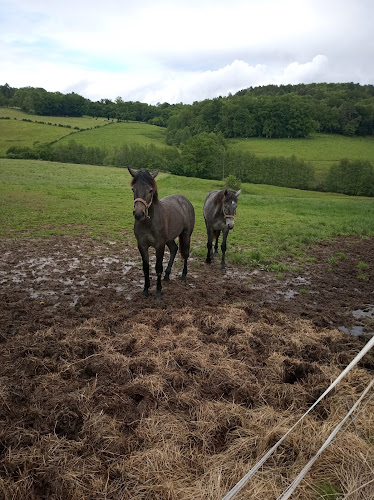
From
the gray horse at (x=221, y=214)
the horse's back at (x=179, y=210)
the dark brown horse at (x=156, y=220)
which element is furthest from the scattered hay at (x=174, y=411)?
the gray horse at (x=221, y=214)

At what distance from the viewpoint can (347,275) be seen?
9.24 meters

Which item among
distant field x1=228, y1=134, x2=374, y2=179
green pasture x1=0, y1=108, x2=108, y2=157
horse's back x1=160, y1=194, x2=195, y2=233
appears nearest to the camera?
horse's back x1=160, y1=194, x2=195, y2=233

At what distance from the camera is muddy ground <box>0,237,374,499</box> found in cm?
275

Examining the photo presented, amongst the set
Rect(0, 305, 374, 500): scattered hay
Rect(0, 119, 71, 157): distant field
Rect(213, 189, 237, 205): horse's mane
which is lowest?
Rect(0, 305, 374, 500): scattered hay

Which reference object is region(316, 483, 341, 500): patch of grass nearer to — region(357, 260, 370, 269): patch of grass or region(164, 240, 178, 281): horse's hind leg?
region(164, 240, 178, 281): horse's hind leg

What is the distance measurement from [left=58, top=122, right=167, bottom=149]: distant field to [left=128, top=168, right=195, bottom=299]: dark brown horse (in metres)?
64.6

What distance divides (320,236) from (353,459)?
492 inches

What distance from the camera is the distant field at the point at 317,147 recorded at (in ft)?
214

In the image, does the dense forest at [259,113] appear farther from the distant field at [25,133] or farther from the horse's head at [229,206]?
the horse's head at [229,206]

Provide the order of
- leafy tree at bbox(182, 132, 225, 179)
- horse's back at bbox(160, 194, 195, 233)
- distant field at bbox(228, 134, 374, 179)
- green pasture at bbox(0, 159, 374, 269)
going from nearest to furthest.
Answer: horse's back at bbox(160, 194, 195, 233), green pasture at bbox(0, 159, 374, 269), leafy tree at bbox(182, 132, 225, 179), distant field at bbox(228, 134, 374, 179)

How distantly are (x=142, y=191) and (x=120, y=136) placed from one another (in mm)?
83121

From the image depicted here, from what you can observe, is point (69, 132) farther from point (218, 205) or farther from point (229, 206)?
point (229, 206)

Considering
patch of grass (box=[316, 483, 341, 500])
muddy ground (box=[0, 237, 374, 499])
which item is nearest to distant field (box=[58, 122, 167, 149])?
muddy ground (box=[0, 237, 374, 499])

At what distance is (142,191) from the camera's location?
5.95m
